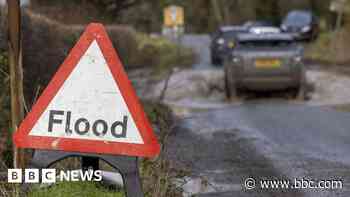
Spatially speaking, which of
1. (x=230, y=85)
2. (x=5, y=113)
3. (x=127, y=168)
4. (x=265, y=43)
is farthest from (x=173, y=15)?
(x=127, y=168)

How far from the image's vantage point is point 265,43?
2253 cm

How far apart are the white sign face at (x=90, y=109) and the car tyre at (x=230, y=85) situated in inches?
654

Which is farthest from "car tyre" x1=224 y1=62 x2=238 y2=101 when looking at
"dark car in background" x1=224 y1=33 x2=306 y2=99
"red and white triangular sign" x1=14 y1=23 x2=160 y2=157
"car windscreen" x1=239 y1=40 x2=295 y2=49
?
"red and white triangular sign" x1=14 y1=23 x2=160 y2=157

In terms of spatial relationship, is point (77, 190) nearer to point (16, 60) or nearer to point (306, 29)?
point (16, 60)

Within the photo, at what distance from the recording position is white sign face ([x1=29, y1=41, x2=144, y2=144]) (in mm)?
5922

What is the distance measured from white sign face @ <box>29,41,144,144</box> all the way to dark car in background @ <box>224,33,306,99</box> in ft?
53.5

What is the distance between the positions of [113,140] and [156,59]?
32.0 m

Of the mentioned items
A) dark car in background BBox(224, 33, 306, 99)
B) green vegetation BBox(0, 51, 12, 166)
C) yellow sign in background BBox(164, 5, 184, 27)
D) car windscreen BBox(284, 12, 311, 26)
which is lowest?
car windscreen BBox(284, 12, 311, 26)

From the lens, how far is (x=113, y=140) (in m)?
5.90

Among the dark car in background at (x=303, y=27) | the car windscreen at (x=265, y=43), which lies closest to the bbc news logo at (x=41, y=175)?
the car windscreen at (x=265, y=43)

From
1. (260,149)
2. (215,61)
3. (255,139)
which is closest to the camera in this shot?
(260,149)

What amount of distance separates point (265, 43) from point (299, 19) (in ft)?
92.1

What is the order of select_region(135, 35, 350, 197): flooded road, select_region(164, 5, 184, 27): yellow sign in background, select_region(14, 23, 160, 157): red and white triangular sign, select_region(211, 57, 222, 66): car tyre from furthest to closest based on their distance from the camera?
select_region(211, 57, 222, 66): car tyre, select_region(164, 5, 184, 27): yellow sign in background, select_region(135, 35, 350, 197): flooded road, select_region(14, 23, 160, 157): red and white triangular sign

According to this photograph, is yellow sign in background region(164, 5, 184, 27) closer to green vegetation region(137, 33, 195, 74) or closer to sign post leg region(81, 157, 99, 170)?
green vegetation region(137, 33, 195, 74)
